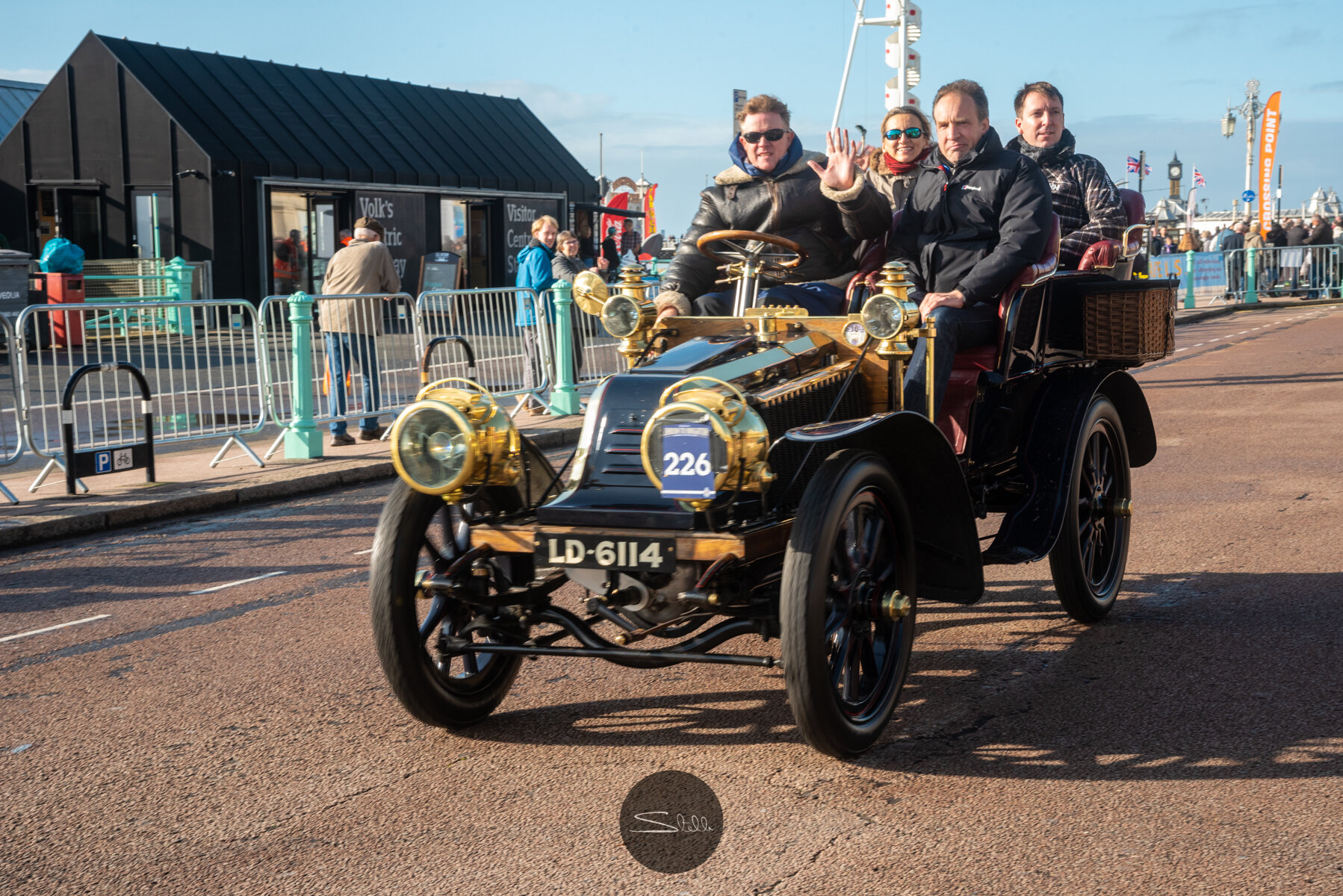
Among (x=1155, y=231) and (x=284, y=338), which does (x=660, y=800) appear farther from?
(x=1155, y=231)

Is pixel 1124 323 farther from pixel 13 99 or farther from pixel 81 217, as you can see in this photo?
pixel 13 99

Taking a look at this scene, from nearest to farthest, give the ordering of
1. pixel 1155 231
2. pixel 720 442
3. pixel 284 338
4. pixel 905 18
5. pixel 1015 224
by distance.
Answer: pixel 720 442 < pixel 1015 224 < pixel 284 338 < pixel 905 18 < pixel 1155 231

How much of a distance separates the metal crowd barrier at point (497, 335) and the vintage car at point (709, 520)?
23.4ft

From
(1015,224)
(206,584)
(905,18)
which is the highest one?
(905,18)

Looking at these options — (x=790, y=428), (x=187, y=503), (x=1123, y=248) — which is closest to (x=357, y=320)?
(x=187, y=503)

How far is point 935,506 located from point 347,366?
7.92 metres

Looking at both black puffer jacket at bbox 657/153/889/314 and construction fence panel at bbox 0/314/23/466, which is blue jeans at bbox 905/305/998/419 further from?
construction fence panel at bbox 0/314/23/466

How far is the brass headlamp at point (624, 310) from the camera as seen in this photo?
475 cm

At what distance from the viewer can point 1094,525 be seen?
18.3 feet

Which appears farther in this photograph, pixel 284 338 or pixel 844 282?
pixel 284 338

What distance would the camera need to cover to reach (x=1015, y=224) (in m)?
5.22

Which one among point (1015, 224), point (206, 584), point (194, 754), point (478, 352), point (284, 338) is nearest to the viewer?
point (194, 754)

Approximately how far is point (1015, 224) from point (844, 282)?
70 centimetres

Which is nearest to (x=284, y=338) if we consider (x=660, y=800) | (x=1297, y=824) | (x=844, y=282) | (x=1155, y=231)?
(x=844, y=282)
